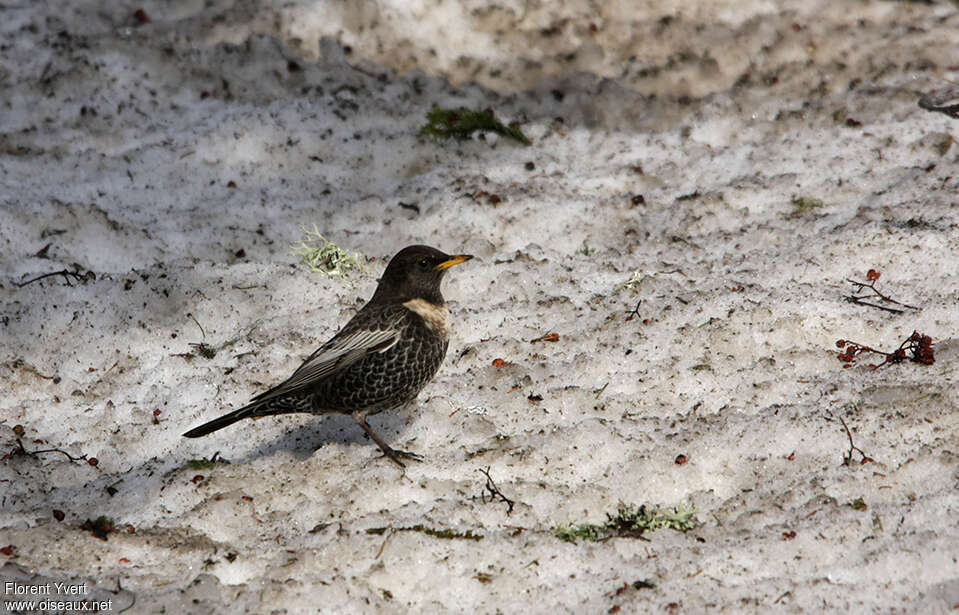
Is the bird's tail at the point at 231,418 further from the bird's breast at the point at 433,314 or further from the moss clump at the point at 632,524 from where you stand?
the moss clump at the point at 632,524

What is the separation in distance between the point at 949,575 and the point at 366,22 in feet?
23.1

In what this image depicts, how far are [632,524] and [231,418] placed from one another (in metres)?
2.30

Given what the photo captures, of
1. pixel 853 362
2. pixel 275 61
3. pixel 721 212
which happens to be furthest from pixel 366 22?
pixel 853 362

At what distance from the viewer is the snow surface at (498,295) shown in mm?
4641

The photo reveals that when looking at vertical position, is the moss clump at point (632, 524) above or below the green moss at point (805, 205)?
below

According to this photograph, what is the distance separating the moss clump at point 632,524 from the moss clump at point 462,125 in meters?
4.23

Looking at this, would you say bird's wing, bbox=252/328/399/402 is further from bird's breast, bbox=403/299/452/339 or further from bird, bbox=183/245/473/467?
bird's breast, bbox=403/299/452/339

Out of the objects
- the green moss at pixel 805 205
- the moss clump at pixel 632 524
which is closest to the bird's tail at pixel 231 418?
the moss clump at pixel 632 524

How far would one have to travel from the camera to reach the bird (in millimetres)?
5559

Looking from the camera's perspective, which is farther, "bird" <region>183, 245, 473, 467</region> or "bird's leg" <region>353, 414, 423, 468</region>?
"bird" <region>183, 245, 473, 467</region>

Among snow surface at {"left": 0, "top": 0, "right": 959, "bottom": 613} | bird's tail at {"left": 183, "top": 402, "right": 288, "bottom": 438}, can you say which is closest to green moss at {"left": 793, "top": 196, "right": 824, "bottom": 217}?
snow surface at {"left": 0, "top": 0, "right": 959, "bottom": 613}

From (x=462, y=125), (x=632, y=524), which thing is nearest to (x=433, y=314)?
(x=632, y=524)

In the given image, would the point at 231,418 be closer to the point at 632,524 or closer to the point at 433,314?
the point at 433,314

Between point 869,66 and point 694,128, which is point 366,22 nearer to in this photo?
point 694,128
